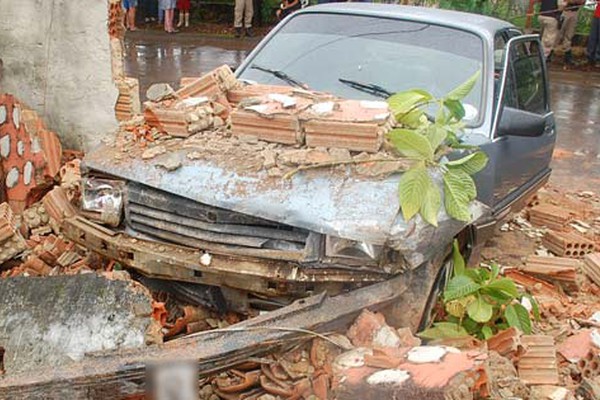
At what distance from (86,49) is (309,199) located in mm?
3253

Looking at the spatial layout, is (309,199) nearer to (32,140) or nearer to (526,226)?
(32,140)

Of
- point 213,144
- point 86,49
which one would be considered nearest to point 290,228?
point 213,144

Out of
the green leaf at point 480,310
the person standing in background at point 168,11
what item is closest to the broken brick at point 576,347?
the green leaf at point 480,310

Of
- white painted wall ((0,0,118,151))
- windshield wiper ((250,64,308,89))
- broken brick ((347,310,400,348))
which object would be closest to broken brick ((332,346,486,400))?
broken brick ((347,310,400,348))

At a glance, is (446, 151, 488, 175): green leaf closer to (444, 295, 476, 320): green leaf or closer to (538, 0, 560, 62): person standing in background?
(444, 295, 476, 320): green leaf

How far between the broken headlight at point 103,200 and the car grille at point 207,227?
60 millimetres

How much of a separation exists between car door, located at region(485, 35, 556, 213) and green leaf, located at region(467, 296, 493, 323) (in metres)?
1.16

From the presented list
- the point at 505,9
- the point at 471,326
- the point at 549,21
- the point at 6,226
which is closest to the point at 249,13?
the point at 505,9

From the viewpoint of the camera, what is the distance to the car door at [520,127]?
4.45 meters

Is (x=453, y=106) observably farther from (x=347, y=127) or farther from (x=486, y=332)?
(x=486, y=332)

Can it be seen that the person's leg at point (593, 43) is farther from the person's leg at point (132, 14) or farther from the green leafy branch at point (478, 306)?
the green leafy branch at point (478, 306)

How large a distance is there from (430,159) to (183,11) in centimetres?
1820

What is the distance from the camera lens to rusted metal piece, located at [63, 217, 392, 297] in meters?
3.12

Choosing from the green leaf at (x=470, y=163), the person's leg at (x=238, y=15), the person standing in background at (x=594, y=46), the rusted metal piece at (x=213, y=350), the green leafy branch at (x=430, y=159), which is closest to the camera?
the rusted metal piece at (x=213, y=350)
